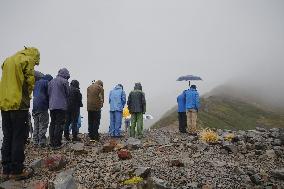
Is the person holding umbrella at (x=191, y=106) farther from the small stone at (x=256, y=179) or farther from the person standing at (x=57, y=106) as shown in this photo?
the small stone at (x=256, y=179)

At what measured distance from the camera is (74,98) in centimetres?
1694

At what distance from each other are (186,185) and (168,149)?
5.26 metres

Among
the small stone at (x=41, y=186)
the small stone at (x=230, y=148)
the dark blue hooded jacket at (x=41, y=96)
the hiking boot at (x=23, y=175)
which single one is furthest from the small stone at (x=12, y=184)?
the small stone at (x=230, y=148)

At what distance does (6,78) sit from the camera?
9742 mm

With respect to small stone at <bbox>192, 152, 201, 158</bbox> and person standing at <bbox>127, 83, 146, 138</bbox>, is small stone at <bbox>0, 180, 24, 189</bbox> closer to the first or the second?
small stone at <bbox>192, 152, 201, 158</bbox>

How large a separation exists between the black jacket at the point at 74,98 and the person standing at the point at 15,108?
6923 mm

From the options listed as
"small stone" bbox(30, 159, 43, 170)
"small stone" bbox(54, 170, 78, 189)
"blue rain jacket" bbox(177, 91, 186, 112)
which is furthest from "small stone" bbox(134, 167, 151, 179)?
"blue rain jacket" bbox(177, 91, 186, 112)

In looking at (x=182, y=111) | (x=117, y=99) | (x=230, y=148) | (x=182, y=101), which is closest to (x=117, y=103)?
(x=117, y=99)

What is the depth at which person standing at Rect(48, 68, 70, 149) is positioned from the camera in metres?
14.0

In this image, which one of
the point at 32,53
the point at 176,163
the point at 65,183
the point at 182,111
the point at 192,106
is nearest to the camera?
the point at 65,183

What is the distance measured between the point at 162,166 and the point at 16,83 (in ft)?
14.9

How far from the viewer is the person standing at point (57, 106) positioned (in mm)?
14031

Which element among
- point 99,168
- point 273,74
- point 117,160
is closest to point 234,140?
point 117,160

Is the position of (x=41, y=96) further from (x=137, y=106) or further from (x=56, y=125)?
(x=137, y=106)
